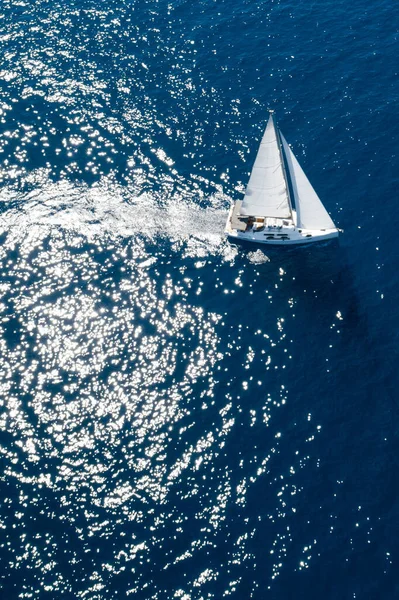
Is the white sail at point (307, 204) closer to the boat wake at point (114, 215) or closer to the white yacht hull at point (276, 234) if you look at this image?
the white yacht hull at point (276, 234)

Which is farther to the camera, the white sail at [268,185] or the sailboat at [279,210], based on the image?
the sailboat at [279,210]

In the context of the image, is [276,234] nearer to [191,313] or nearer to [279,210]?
[279,210]

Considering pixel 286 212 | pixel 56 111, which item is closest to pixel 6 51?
pixel 56 111

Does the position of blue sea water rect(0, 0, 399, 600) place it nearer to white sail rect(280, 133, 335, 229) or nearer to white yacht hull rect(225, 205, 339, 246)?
white yacht hull rect(225, 205, 339, 246)

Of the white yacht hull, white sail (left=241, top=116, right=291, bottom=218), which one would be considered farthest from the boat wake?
white sail (left=241, top=116, right=291, bottom=218)

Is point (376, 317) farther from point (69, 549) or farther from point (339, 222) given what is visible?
point (69, 549)

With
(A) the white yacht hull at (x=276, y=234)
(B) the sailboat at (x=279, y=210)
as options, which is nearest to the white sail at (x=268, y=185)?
(B) the sailboat at (x=279, y=210)

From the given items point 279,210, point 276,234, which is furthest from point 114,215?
point 279,210
